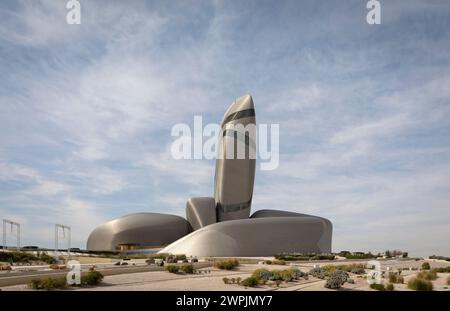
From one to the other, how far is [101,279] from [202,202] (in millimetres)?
47642

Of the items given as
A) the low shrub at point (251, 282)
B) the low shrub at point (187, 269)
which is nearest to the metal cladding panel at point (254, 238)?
the low shrub at point (187, 269)

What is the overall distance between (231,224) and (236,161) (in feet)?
51.1

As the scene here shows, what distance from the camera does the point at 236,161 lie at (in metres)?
68.6

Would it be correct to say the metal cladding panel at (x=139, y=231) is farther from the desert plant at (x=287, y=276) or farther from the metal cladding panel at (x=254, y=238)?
the desert plant at (x=287, y=276)

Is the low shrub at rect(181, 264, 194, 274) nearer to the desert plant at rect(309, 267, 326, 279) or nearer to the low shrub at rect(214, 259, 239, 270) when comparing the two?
the low shrub at rect(214, 259, 239, 270)

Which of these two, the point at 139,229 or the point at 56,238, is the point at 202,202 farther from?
the point at 56,238

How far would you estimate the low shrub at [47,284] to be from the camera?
21938 millimetres

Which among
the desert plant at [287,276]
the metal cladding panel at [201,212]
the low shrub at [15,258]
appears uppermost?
the metal cladding panel at [201,212]

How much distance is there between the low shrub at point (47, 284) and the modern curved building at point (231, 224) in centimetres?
3151

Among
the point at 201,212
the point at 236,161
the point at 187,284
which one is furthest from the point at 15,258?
the point at 236,161
